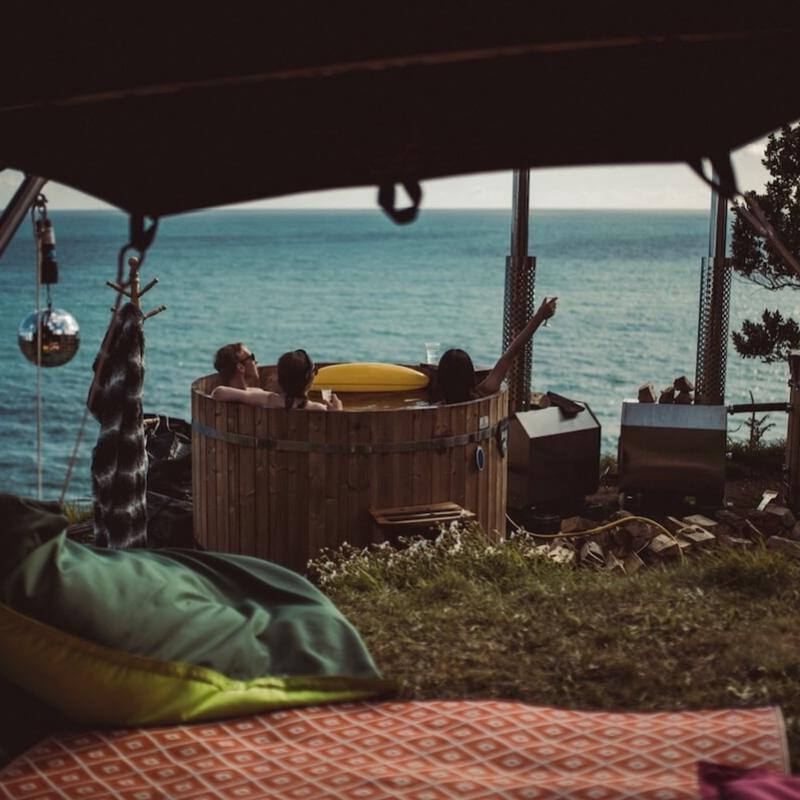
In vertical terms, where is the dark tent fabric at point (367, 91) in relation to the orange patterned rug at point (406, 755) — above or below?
above

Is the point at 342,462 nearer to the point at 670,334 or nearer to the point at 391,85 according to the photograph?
the point at 391,85

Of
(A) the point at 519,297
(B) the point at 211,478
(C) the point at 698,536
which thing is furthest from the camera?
(A) the point at 519,297

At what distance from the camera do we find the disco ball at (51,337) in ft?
22.2

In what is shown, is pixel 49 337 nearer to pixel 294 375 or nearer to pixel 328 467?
pixel 294 375

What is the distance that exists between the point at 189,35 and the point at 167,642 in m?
1.86

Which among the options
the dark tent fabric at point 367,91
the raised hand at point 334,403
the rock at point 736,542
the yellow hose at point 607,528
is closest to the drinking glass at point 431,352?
the raised hand at point 334,403

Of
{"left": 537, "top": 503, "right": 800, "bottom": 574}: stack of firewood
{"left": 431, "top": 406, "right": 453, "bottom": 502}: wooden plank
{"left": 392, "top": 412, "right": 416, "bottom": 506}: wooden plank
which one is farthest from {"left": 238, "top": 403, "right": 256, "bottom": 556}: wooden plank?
{"left": 537, "top": 503, "right": 800, "bottom": 574}: stack of firewood

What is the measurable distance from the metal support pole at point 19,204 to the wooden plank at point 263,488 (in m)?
3.21

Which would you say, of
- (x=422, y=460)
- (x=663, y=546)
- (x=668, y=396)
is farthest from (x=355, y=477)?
(x=668, y=396)

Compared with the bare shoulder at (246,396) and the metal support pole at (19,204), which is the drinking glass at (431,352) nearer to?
the bare shoulder at (246,396)

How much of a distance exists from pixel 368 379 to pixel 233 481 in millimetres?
1397

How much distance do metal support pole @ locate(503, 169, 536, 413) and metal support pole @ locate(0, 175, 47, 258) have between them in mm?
6627

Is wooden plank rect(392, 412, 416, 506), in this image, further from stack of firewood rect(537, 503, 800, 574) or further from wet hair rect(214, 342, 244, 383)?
wet hair rect(214, 342, 244, 383)

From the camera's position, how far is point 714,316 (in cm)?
1029
